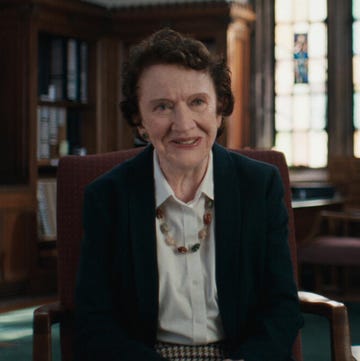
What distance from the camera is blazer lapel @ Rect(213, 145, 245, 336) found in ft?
6.03

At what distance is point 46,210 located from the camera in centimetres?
630

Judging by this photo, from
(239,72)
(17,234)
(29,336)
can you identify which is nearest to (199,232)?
(29,336)

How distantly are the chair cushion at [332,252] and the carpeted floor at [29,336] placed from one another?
36cm

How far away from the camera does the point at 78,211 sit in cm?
219

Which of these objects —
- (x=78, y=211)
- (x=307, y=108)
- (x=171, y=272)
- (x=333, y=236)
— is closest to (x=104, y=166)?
(x=78, y=211)

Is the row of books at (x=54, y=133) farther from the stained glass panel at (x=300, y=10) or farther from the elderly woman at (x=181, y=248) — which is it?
the elderly woman at (x=181, y=248)

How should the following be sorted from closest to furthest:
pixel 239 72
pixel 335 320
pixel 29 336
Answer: pixel 335 320 → pixel 29 336 → pixel 239 72

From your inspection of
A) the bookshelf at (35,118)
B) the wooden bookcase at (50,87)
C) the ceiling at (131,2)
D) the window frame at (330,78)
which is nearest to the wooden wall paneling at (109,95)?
the wooden bookcase at (50,87)

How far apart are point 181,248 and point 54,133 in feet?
15.7

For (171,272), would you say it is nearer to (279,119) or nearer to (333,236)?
(333,236)

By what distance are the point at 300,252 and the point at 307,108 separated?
210cm

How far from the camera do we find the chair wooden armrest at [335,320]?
1.88 metres

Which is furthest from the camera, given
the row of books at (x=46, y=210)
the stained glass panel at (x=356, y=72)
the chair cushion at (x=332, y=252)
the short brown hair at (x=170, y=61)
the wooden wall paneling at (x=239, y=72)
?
the stained glass panel at (x=356, y=72)

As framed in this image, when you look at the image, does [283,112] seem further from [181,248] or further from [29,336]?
[181,248]
